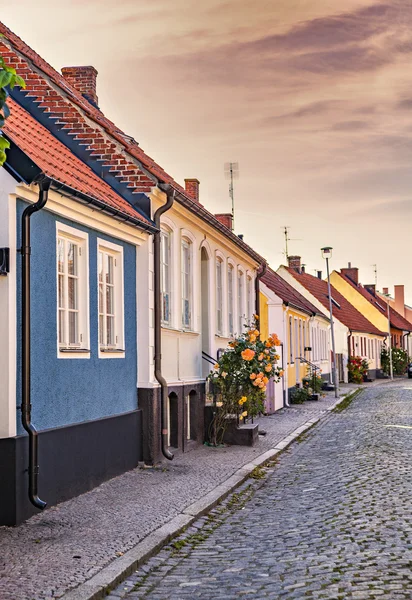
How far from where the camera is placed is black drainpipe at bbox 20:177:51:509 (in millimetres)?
9086

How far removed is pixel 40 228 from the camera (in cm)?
992

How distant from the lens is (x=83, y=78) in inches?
781

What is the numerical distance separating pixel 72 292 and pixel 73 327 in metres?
0.44

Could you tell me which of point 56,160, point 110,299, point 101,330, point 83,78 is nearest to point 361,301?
point 83,78

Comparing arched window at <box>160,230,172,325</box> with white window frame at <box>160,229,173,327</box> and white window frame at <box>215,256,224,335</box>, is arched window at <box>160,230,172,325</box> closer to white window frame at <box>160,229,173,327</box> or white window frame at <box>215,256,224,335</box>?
white window frame at <box>160,229,173,327</box>

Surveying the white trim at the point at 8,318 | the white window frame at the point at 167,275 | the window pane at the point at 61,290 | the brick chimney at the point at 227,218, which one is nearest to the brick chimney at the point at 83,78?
the white window frame at the point at 167,275

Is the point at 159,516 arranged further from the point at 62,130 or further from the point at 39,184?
the point at 62,130

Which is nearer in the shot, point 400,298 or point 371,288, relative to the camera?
point 371,288

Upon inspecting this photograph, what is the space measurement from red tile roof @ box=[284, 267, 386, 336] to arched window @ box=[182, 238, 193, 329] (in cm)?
3443

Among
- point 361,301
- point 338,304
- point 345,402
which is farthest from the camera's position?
point 361,301

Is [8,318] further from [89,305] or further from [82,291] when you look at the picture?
[89,305]

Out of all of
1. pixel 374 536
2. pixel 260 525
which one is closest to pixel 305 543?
pixel 374 536

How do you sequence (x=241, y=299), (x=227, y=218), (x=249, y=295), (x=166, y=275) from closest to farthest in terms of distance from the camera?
(x=166, y=275)
(x=241, y=299)
(x=249, y=295)
(x=227, y=218)

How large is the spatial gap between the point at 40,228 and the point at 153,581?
175 inches
